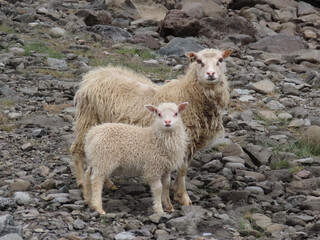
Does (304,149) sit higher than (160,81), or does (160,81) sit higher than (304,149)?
(304,149)

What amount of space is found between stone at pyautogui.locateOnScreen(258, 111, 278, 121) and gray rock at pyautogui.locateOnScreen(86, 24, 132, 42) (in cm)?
704

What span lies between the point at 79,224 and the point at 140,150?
1190mm

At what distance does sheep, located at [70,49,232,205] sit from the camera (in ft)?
27.4

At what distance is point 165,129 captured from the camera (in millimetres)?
Result: 7598

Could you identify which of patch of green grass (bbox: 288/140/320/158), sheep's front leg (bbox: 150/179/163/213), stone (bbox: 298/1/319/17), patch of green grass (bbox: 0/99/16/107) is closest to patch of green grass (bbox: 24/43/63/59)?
patch of green grass (bbox: 0/99/16/107)

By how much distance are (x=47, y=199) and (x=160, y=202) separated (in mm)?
1401

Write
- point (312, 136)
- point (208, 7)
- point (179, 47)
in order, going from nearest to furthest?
point (312, 136)
point (179, 47)
point (208, 7)

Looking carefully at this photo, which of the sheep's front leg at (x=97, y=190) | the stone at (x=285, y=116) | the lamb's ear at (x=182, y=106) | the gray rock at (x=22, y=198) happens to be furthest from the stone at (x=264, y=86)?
the gray rock at (x=22, y=198)

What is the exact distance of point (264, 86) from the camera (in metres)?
14.7

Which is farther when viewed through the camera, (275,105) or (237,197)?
(275,105)

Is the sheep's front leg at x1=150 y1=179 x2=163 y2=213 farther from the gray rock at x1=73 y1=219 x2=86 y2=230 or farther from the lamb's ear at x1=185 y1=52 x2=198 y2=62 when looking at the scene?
the lamb's ear at x1=185 y1=52 x2=198 y2=62

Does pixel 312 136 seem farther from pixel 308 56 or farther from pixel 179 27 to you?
pixel 179 27

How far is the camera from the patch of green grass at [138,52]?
1702 centimetres

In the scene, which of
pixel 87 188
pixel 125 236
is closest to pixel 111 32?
pixel 87 188
